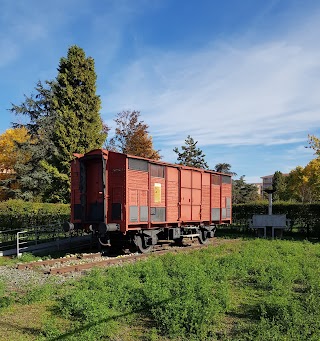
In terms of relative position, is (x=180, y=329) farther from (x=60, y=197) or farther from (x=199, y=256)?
(x=60, y=197)

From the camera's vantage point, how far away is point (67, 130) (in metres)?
30.2

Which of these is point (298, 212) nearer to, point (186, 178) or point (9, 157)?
point (186, 178)

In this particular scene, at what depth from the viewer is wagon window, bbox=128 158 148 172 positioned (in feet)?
44.3

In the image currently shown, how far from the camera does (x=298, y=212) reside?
2406 centimetres

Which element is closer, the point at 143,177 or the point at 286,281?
the point at 286,281

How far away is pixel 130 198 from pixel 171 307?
25.1ft

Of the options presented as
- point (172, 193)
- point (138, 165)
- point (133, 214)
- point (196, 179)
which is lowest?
point (133, 214)

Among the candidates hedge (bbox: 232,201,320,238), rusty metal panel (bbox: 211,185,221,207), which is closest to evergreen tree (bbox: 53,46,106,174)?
hedge (bbox: 232,201,320,238)

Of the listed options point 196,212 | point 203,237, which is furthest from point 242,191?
point 196,212

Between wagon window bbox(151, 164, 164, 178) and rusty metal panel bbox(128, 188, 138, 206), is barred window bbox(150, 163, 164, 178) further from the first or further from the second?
rusty metal panel bbox(128, 188, 138, 206)

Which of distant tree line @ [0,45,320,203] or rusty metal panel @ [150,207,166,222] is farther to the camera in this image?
distant tree line @ [0,45,320,203]

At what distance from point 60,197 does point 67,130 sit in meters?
5.65

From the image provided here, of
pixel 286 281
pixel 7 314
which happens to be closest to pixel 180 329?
pixel 7 314

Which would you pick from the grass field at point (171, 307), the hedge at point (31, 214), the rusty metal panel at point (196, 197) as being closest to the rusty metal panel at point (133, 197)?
the grass field at point (171, 307)
